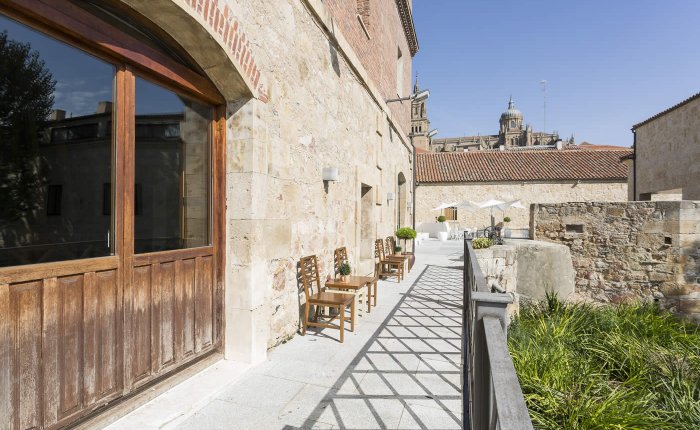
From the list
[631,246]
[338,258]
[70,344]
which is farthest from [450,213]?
[70,344]

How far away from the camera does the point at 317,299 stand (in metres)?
4.20

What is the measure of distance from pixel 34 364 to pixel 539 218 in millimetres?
8999

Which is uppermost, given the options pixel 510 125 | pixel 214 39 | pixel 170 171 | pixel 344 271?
pixel 510 125

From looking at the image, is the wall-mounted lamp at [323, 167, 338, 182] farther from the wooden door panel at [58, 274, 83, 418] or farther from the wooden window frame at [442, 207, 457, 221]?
the wooden window frame at [442, 207, 457, 221]

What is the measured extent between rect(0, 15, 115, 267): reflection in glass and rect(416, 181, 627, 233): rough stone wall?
74.9ft

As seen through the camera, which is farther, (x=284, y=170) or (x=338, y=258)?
(x=338, y=258)

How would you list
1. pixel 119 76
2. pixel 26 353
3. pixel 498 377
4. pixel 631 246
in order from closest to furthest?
pixel 498 377
pixel 26 353
pixel 119 76
pixel 631 246

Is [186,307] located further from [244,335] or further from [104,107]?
[104,107]

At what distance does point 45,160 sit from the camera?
2059 millimetres

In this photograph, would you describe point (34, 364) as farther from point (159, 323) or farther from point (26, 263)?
point (159, 323)

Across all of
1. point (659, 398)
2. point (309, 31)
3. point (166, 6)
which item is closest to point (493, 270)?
point (659, 398)

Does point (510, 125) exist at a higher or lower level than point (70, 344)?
higher

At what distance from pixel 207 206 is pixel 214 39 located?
4.76ft

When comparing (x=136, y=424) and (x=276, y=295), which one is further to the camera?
(x=276, y=295)
